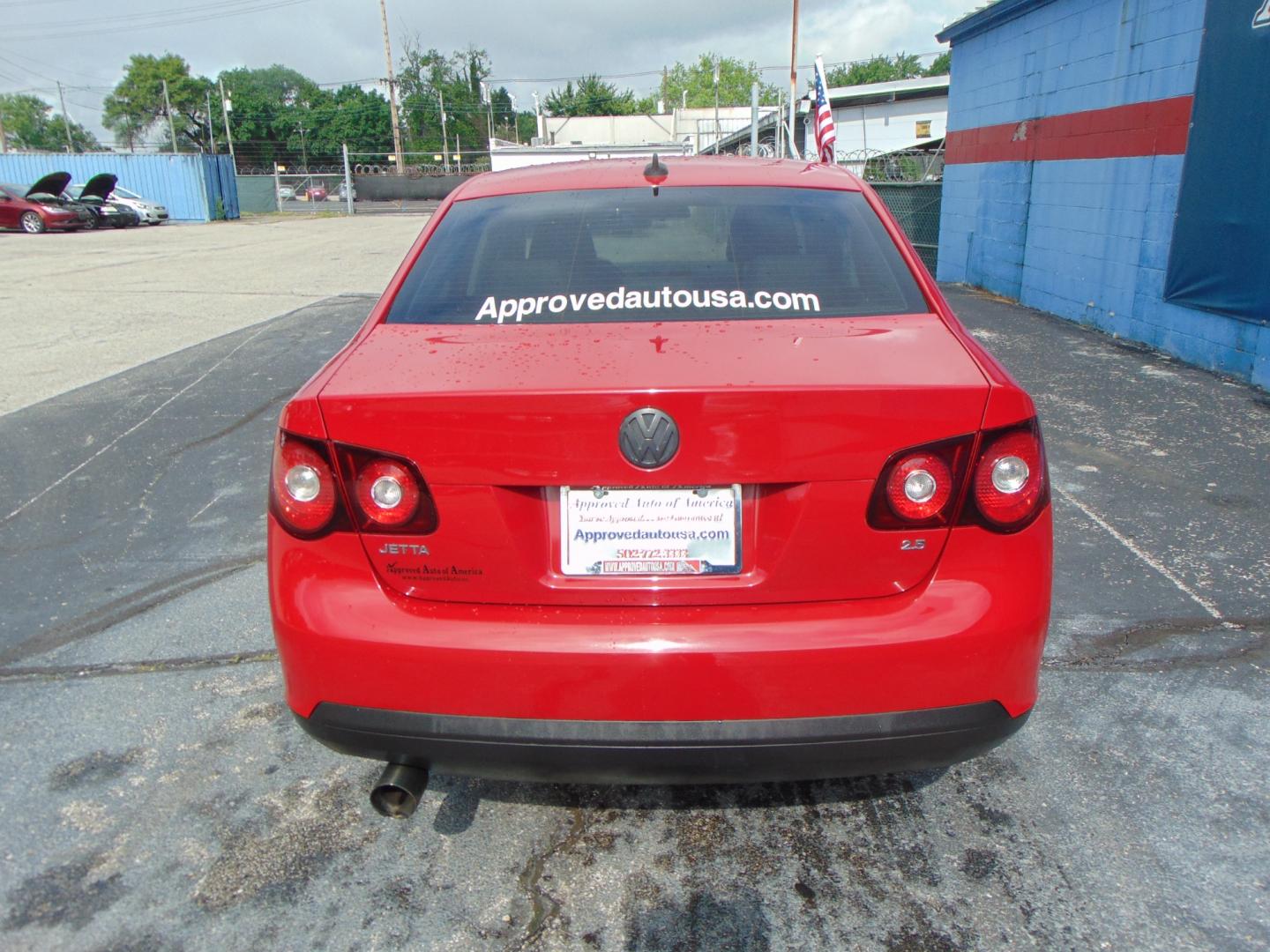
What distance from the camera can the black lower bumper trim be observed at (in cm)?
202

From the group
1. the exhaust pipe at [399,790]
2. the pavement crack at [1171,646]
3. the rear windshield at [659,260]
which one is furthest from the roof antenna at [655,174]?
the pavement crack at [1171,646]

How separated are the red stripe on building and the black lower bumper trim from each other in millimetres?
8226

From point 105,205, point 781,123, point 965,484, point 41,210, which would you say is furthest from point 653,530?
point 105,205

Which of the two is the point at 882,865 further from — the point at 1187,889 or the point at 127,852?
the point at 127,852

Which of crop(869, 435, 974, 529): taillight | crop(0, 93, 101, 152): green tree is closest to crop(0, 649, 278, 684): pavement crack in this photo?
crop(869, 435, 974, 529): taillight

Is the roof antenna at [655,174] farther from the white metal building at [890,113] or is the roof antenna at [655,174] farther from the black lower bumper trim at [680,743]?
the white metal building at [890,113]

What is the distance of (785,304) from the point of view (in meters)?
2.50

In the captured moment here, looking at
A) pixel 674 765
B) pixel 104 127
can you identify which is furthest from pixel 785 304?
pixel 104 127

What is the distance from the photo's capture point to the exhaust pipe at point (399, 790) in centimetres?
221

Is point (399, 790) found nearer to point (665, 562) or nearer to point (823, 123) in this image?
point (665, 562)

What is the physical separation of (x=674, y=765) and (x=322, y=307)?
1066 centimetres

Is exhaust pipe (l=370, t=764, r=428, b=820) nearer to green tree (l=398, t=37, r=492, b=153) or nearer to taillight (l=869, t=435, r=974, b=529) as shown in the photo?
taillight (l=869, t=435, r=974, b=529)

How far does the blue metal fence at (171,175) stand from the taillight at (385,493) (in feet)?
126

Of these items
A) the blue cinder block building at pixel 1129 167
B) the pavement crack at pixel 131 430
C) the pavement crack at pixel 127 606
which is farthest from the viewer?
the blue cinder block building at pixel 1129 167
